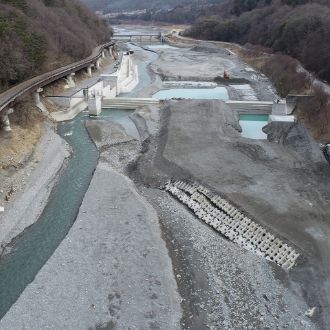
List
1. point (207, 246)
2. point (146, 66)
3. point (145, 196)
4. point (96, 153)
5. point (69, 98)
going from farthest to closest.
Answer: point (146, 66), point (69, 98), point (96, 153), point (145, 196), point (207, 246)

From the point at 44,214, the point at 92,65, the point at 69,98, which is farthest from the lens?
the point at 92,65

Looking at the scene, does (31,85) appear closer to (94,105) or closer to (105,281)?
(94,105)

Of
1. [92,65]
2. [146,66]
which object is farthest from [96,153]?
[146,66]

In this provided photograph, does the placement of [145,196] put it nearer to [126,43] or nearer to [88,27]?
[88,27]

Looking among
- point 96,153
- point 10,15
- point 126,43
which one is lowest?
point 126,43

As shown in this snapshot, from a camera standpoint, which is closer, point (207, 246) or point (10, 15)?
point (207, 246)

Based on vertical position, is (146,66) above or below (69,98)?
below

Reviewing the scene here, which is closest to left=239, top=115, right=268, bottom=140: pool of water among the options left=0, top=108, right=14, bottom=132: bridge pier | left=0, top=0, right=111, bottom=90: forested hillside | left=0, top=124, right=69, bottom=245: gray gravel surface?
left=0, top=124, right=69, bottom=245: gray gravel surface
